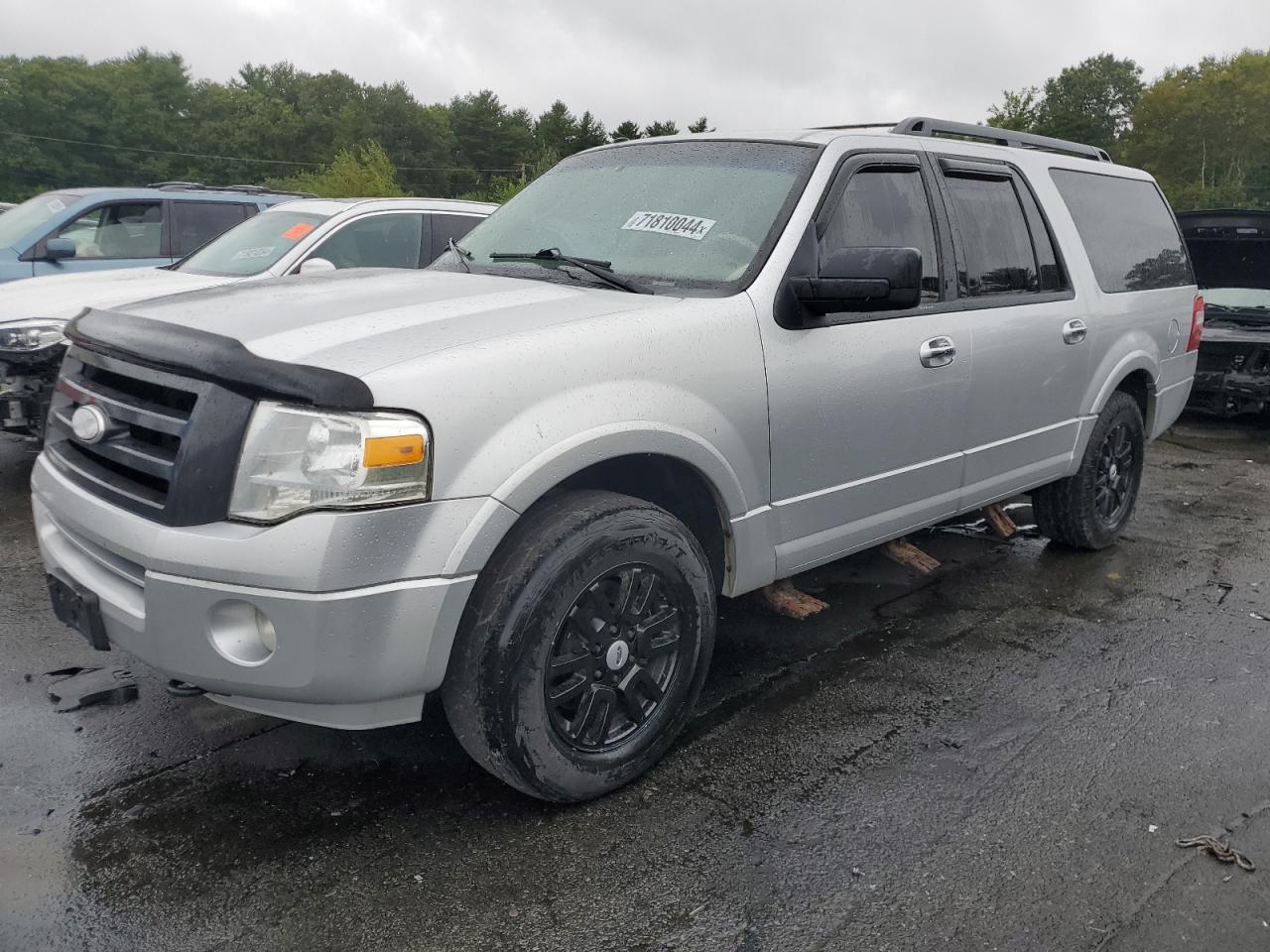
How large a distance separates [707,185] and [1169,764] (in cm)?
242

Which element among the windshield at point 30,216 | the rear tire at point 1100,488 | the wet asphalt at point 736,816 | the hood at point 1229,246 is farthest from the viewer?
the hood at point 1229,246

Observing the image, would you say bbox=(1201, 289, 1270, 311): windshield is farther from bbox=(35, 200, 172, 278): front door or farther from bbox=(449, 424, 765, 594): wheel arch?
bbox=(35, 200, 172, 278): front door

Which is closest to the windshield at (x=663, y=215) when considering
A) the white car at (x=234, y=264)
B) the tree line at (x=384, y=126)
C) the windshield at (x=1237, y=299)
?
the white car at (x=234, y=264)

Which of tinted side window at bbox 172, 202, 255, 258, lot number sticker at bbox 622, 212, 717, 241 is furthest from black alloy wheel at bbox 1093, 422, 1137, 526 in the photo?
tinted side window at bbox 172, 202, 255, 258

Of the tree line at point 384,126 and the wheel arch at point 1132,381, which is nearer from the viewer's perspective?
the wheel arch at point 1132,381

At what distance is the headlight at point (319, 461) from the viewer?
236 cm

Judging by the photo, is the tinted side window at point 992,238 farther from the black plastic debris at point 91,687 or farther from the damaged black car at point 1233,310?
the damaged black car at point 1233,310

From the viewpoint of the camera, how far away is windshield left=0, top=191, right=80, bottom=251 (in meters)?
7.90

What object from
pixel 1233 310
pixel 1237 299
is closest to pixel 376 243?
pixel 1233 310

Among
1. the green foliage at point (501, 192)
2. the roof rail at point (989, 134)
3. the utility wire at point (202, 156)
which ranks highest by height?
the utility wire at point (202, 156)

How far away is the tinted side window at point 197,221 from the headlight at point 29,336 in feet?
10.1

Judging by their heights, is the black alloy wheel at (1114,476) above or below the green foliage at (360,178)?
below

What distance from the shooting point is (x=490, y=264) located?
3.71 m

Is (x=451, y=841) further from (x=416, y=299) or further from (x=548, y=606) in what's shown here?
(x=416, y=299)
